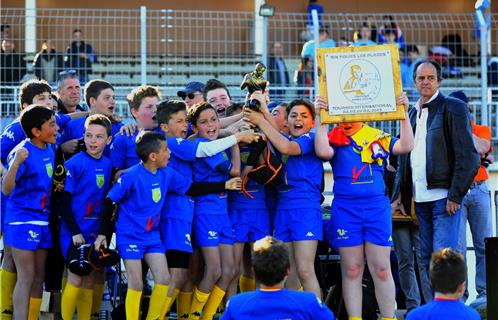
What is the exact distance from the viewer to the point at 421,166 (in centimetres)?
925

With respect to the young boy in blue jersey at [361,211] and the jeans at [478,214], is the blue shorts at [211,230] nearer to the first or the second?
the young boy in blue jersey at [361,211]

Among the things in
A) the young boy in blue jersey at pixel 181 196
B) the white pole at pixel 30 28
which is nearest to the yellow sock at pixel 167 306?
the young boy in blue jersey at pixel 181 196

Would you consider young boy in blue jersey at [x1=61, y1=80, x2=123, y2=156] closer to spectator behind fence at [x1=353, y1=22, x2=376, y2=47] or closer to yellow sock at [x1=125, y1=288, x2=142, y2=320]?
yellow sock at [x1=125, y1=288, x2=142, y2=320]

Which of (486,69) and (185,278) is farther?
(486,69)

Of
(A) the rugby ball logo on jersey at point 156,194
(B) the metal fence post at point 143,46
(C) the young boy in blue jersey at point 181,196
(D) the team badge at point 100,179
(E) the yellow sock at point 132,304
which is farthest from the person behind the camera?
(B) the metal fence post at point 143,46

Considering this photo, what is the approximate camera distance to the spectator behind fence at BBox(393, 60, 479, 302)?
9.03 meters

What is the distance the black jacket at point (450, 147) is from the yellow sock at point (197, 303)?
6.61 feet

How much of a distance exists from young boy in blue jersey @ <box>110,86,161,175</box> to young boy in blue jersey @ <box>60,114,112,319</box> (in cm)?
13

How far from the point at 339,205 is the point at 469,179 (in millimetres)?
1180

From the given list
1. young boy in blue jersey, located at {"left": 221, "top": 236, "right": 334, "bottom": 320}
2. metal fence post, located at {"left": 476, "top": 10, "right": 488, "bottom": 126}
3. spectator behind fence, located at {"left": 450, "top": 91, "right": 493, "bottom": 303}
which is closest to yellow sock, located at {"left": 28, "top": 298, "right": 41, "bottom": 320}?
young boy in blue jersey, located at {"left": 221, "top": 236, "right": 334, "bottom": 320}

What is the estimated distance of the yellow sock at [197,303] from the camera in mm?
8617

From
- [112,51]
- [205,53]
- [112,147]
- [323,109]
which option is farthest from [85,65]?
[323,109]

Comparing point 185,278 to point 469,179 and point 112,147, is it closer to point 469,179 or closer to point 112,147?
point 112,147

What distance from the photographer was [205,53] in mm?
13219
